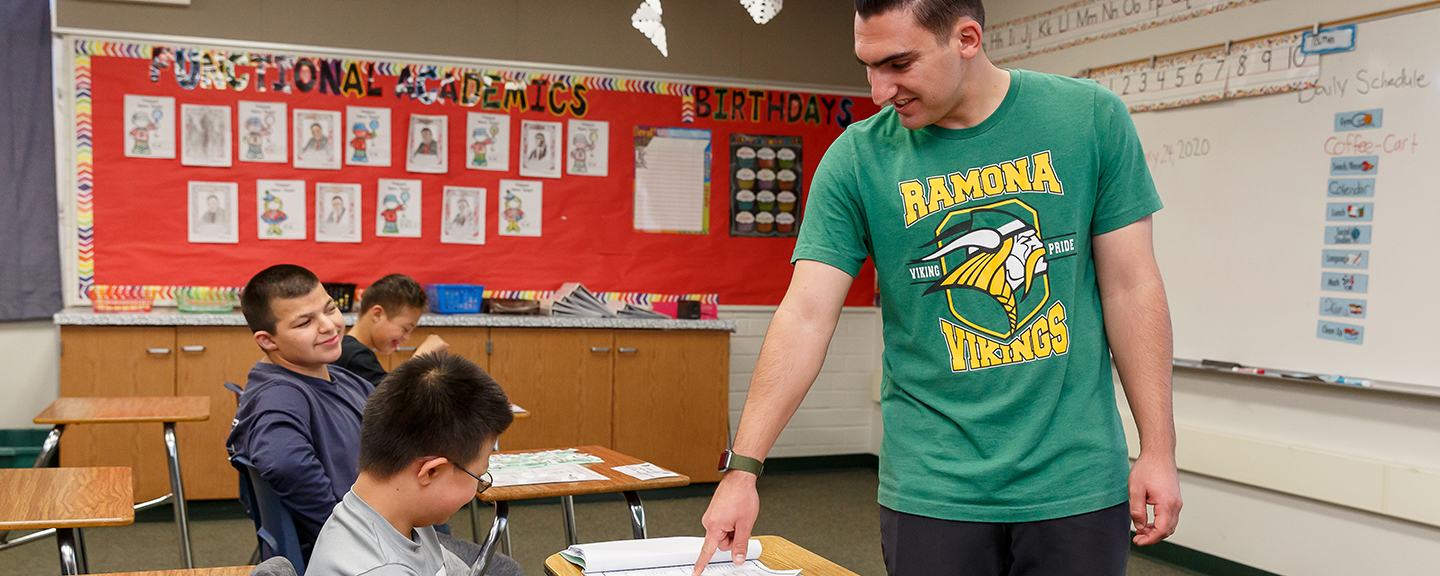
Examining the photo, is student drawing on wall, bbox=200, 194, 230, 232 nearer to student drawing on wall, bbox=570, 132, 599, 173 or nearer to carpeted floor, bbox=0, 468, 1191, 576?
carpeted floor, bbox=0, 468, 1191, 576

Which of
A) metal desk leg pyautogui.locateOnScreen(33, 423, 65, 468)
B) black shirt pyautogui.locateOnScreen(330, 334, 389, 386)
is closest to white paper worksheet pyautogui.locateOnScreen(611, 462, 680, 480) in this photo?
black shirt pyautogui.locateOnScreen(330, 334, 389, 386)

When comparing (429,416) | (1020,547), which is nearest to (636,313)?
(429,416)

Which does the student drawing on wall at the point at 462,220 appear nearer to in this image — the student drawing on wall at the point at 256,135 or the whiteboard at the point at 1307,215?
the student drawing on wall at the point at 256,135

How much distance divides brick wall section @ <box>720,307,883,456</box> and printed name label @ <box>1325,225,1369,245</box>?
2723 mm

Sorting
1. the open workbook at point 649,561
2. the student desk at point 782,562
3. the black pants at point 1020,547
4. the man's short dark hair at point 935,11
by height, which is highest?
the man's short dark hair at point 935,11

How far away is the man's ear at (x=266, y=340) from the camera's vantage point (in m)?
2.33

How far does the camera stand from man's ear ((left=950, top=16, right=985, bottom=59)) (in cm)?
131

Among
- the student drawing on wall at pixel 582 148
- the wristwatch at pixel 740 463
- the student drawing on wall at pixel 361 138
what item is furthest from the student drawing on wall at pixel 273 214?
the wristwatch at pixel 740 463

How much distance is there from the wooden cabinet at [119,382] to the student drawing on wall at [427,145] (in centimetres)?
139

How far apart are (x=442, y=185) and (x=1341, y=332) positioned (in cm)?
389

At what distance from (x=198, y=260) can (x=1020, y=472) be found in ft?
14.5

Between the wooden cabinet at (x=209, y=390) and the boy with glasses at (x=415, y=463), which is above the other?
Answer: the boy with glasses at (x=415, y=463)

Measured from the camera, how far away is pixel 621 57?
530 cm

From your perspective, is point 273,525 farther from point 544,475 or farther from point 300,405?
point 544,475
